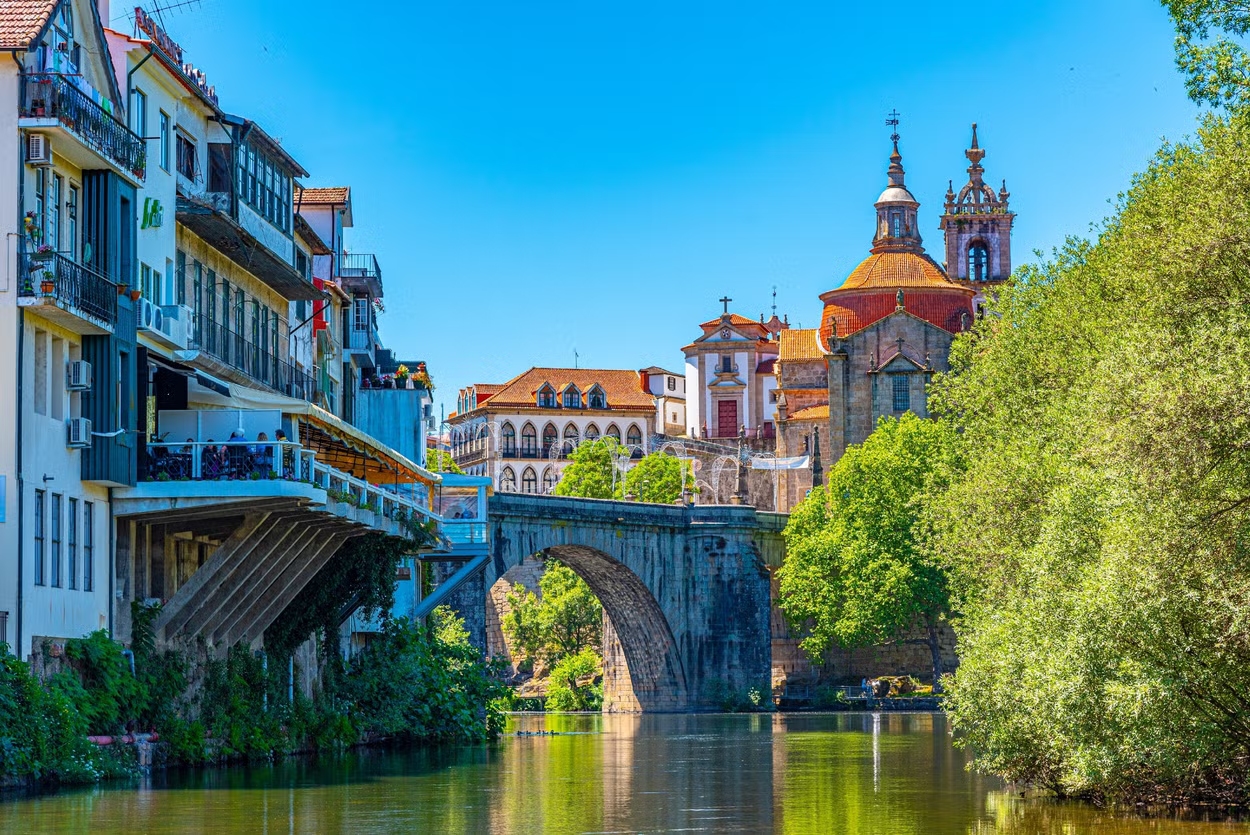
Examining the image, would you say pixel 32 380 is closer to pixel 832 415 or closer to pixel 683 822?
pixel 683 822

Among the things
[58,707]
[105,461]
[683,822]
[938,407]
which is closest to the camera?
[683,822]

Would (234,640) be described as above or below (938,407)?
below

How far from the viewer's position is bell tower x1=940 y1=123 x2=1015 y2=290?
14300cm

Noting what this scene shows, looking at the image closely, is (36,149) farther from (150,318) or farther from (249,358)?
(249,358)

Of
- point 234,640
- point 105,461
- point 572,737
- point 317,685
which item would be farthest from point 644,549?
point 105,461

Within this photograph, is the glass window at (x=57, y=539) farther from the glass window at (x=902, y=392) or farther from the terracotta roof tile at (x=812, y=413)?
the terracotta roof tile at (x=812, y=413)

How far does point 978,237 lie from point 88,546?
11011 cm

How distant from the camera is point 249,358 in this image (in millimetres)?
51375

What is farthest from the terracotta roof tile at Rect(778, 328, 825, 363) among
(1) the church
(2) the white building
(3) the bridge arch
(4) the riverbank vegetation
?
(4) the riverbank vegetation

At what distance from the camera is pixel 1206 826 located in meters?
30.9

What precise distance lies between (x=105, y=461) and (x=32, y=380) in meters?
2.70

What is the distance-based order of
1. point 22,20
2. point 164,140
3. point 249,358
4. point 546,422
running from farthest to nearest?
point 546,422 → point 249,358 → point 164,140 → point 22,20

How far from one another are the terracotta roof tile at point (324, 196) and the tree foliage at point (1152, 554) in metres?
28.9

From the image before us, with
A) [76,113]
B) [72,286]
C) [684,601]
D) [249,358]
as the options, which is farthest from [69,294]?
[684,601]
